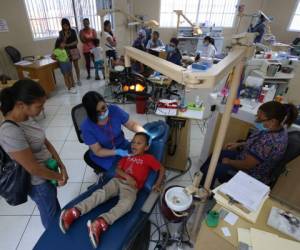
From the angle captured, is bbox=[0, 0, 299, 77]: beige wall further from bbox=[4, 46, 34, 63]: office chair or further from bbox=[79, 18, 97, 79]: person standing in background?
bbox=[79, 18, 97, 79]: person standing in background

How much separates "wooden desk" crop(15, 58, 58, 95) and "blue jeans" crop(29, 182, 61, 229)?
3.38 m

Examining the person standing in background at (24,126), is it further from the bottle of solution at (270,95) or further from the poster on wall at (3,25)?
the poster on wall at (3,25)

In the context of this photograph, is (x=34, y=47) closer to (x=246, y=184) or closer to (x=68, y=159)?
(x=68, y=159)

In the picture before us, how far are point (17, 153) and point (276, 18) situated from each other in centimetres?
930

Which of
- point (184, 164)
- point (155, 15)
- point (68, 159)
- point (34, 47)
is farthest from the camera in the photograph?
point (155, 15)

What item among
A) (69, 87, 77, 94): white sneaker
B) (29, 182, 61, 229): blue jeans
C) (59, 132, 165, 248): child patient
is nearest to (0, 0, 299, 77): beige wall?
(69, 87, 77, 94): white sneaker

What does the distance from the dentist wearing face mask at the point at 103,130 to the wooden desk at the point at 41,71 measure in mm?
3033

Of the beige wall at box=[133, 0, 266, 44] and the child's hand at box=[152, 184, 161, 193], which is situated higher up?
the beige wall at box=[133, 0, 266, 44]

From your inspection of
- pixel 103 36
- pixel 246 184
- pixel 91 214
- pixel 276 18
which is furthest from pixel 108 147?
pixel 276 18

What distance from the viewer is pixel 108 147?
1.87m

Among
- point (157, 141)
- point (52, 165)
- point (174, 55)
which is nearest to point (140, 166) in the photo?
point (157, 141)

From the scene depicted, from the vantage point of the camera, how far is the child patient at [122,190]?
1357 millimetres

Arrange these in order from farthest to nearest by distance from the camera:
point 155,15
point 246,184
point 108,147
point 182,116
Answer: point 155,15 < point 182,116 < point 108,147 < point 246,184

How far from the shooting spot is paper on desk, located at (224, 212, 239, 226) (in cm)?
114
